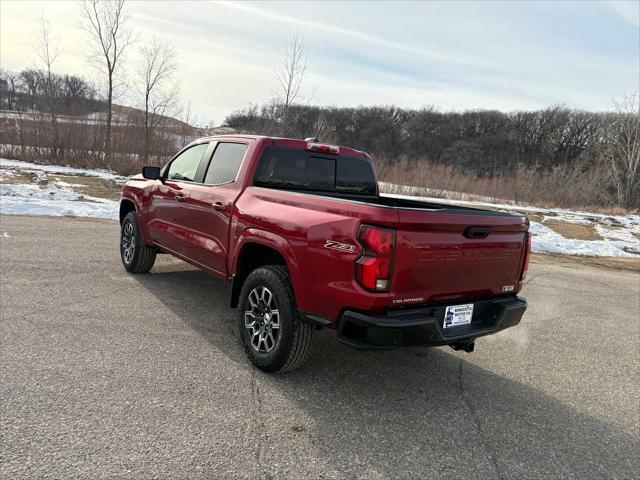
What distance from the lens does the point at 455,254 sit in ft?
10.1

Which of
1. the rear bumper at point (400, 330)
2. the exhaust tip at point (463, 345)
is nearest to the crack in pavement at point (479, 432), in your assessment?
the exhaust tip at point (463, 345)

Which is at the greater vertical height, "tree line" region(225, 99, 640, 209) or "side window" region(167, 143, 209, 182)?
"tree line" region(225, 99, 640, 209)

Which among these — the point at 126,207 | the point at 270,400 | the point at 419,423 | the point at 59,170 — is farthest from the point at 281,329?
the point at 59,170

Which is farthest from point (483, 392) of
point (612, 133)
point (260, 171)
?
point (612, 133)

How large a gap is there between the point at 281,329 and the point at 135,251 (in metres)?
3.34

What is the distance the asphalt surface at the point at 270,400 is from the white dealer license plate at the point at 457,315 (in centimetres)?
68

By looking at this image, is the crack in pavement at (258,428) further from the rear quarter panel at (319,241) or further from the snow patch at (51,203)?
the snow patch at (51,203)

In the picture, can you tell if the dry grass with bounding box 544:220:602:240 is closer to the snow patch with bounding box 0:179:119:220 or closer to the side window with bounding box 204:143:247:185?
the side window with bounding box 204:143:247:185

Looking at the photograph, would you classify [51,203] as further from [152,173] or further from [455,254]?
[455,254]

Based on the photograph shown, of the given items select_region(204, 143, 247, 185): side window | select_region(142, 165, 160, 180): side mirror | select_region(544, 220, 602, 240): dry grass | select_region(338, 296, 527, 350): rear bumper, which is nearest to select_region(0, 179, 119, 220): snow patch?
select_region(142, 165, 160, 180): side mirror

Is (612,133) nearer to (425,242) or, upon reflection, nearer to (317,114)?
(317,114)

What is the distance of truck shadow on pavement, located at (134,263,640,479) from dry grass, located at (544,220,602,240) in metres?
12.1

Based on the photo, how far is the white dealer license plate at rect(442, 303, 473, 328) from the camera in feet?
10.2

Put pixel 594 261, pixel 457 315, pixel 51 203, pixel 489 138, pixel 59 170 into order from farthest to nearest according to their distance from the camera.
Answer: pixel 489 138 < pixel 59 170 < pixel 51 203 < pixel 594 261 < pixel 457 315
